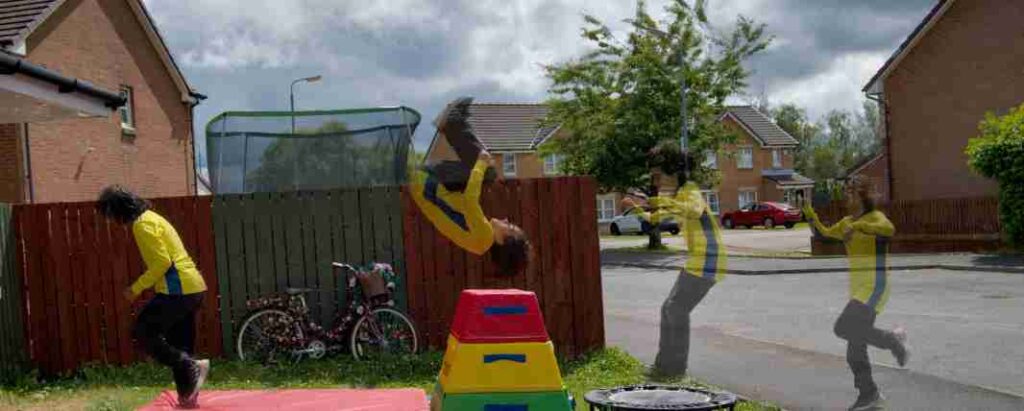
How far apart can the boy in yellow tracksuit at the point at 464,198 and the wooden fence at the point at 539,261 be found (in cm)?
26

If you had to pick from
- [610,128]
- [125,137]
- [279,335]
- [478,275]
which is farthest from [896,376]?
[610,128]

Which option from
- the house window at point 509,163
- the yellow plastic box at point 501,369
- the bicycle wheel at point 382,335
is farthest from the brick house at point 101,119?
the house window at point 509,163

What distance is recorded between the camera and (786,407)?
24.6 feet

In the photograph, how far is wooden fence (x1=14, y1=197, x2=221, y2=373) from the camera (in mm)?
9305

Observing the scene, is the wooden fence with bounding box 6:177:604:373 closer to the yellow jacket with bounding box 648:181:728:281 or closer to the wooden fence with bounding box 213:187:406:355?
the wooden fence with bounding box 213:187:406:355

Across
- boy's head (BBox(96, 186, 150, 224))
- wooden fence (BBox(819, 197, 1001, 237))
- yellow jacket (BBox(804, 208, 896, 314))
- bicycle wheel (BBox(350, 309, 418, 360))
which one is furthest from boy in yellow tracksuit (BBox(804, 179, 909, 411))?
wooden fence (BBox(819, 197, 1001, 237))

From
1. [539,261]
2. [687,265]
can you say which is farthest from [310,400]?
[687,265]

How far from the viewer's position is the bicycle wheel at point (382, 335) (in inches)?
364

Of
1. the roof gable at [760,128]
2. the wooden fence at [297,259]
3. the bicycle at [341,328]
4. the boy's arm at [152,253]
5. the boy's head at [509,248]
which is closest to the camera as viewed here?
the boy's arm at [152,253]

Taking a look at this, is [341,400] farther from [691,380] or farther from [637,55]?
[637,55]

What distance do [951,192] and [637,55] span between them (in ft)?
36.3

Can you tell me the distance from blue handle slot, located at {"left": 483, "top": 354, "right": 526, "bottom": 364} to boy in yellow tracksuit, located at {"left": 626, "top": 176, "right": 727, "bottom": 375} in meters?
2.84

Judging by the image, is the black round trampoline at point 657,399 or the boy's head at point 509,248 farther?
the boy's head at point 509,248

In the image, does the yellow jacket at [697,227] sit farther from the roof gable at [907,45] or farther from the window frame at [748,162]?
the window frame at [748,162]
